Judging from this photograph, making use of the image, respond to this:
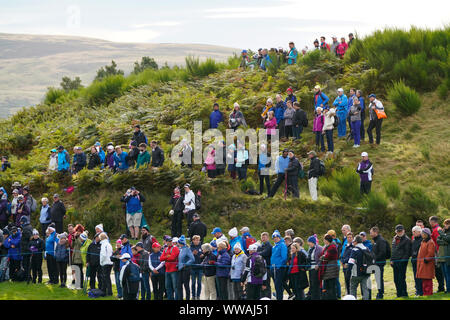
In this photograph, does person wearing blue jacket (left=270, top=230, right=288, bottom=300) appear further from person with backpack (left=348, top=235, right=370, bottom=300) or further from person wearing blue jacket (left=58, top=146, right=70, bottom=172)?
person wearing blue jacket (left=58, top=146, right=70, bottom=172)

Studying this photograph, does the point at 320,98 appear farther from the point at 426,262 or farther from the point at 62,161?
the point at 426,262

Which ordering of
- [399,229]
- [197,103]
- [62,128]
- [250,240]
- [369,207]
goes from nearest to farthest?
[399,229] → [250,240] → [369,207] → [197,103] → [62,128]

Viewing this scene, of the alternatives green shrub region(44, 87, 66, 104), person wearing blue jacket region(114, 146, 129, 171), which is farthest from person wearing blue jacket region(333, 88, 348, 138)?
green shrub region(44, 87, 66, 104)

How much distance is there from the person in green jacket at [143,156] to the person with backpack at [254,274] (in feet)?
31.7

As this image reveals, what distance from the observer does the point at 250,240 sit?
1556 cm

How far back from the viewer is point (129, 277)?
559 inches

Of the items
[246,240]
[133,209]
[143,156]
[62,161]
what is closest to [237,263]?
[246,240]

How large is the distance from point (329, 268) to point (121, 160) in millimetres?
11891

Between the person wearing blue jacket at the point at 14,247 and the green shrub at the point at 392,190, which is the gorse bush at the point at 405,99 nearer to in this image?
the green shrub at the point at 392,190

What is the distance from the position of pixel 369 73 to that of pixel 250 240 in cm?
1655

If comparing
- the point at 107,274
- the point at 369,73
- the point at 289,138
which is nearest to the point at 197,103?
the point at 289,138

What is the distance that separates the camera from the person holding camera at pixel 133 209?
21016 mm

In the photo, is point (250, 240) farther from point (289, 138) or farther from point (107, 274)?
point (289, 138)

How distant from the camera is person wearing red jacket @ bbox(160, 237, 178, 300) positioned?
14.8m
